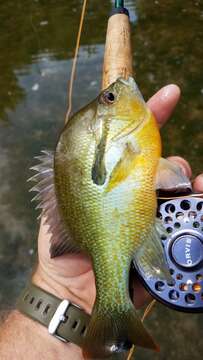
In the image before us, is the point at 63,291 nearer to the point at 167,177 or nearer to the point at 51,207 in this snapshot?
the point at 51,207

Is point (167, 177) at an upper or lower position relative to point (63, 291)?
upper

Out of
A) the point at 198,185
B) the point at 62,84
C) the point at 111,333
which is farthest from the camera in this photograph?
the point at 62,84

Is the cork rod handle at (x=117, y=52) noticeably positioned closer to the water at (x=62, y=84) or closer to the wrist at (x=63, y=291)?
the wrist at (x=63, y=291)

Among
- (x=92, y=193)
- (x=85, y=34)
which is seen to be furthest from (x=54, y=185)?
(x=85, y=34)

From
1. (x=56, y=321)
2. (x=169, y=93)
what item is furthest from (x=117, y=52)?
(x=56, y=321)

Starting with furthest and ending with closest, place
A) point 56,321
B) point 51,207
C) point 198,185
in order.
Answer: point 56,321 → point 198,185 → point 51,207

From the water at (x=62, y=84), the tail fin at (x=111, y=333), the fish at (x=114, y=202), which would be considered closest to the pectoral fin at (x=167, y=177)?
the fish at (x=114, y=202)
